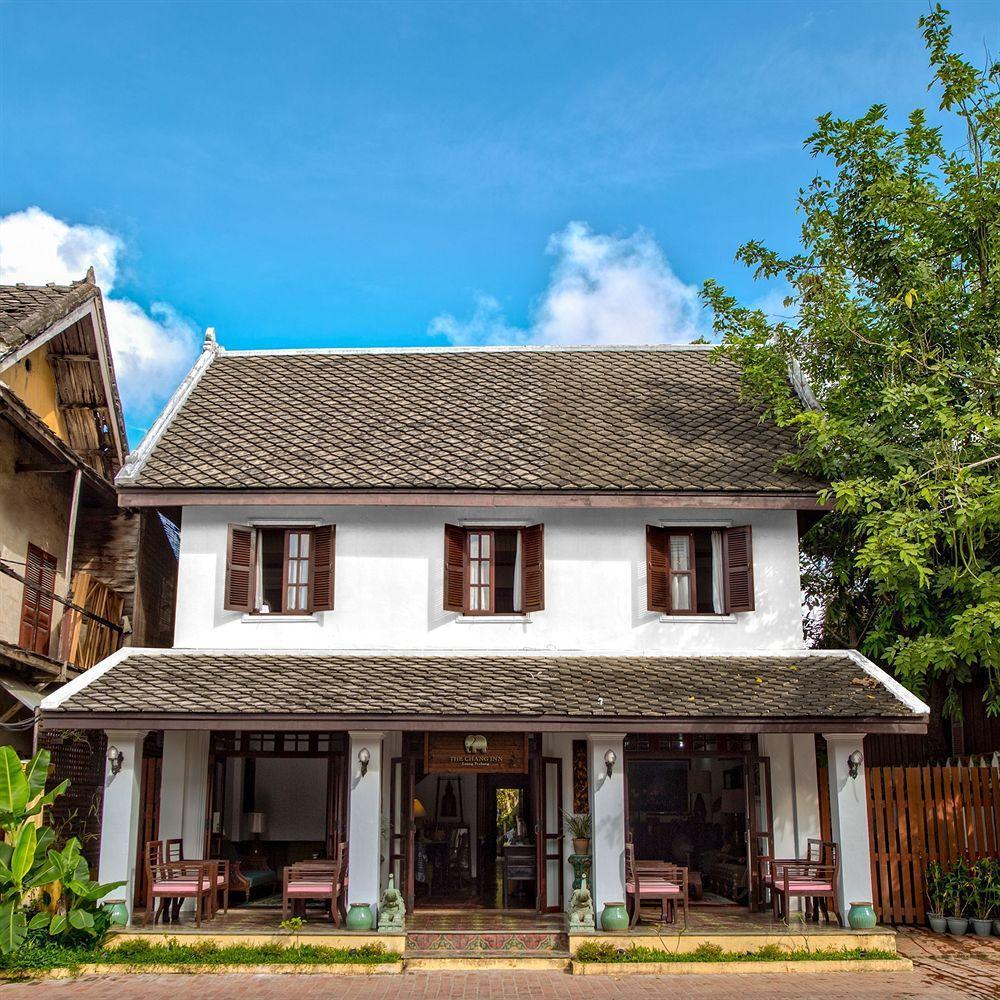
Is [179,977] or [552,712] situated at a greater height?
[552,712]

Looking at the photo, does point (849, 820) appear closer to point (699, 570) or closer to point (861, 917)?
point (861, 917)

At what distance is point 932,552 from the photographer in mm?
15570

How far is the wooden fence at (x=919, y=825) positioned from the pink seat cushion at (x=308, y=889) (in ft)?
22.0

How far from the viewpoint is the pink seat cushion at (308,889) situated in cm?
1313

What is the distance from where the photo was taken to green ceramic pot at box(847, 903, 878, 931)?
12.9 m

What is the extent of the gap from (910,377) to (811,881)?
22.4ft

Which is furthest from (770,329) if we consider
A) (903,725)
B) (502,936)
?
(502,936)

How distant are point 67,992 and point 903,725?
32.2 ft

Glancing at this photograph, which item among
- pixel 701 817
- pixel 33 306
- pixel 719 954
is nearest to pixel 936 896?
pixel 719 954

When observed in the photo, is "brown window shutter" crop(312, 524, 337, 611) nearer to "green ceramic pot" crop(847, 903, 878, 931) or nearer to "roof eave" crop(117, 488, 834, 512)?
"roof eave" crop(117, 488, 834, 512)

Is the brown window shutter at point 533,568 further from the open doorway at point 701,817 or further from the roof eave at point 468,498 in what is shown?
the open doorway at point 701,817

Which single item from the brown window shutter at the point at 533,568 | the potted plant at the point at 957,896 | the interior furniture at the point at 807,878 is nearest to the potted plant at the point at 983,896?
the potted plant at the point at 957,896

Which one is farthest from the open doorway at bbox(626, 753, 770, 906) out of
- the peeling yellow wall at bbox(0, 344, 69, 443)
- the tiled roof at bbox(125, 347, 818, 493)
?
the peeling yellow wall at bbox(0, 344, 69, 443)

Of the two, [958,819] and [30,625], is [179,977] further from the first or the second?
[958,819]
